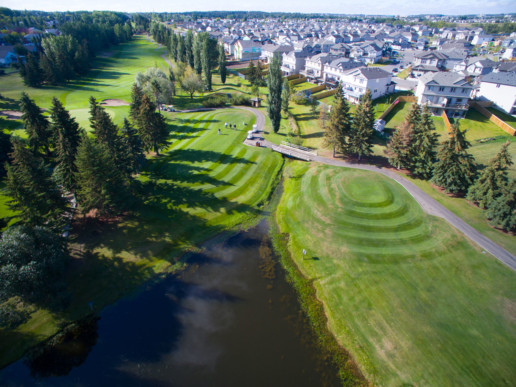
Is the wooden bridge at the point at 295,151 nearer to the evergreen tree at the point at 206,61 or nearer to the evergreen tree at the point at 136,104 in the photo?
the evergreen tree at the point at 136,104

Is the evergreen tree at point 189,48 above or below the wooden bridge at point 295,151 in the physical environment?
above

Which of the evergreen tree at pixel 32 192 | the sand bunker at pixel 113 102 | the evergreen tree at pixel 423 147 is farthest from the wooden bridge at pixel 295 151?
the sand bunker at pixel 113 102

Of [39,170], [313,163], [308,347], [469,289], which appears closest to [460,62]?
[313,163]

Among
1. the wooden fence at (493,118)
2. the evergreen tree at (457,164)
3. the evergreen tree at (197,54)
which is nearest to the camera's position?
the evergreen tree at (457,164)

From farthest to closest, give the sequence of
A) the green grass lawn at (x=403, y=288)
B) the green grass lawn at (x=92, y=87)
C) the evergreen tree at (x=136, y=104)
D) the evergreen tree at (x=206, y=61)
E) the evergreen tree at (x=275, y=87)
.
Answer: the evergreen tree at (x=206, y=61) < the green grass lawn at (x=92, y=87) < the evergreen tree at (x=275, y=87) < the evergreen tree at (x=136, y=104) < the green grass lawn at (x=403, y=288)

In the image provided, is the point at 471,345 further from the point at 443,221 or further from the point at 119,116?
the point at 119,116

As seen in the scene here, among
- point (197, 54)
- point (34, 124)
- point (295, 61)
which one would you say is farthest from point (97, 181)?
point (295, 61)

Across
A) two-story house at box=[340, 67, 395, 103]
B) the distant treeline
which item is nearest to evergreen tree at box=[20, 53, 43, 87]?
the distant treeline

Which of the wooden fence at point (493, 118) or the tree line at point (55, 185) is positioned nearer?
the tree line at point (55, 185)
